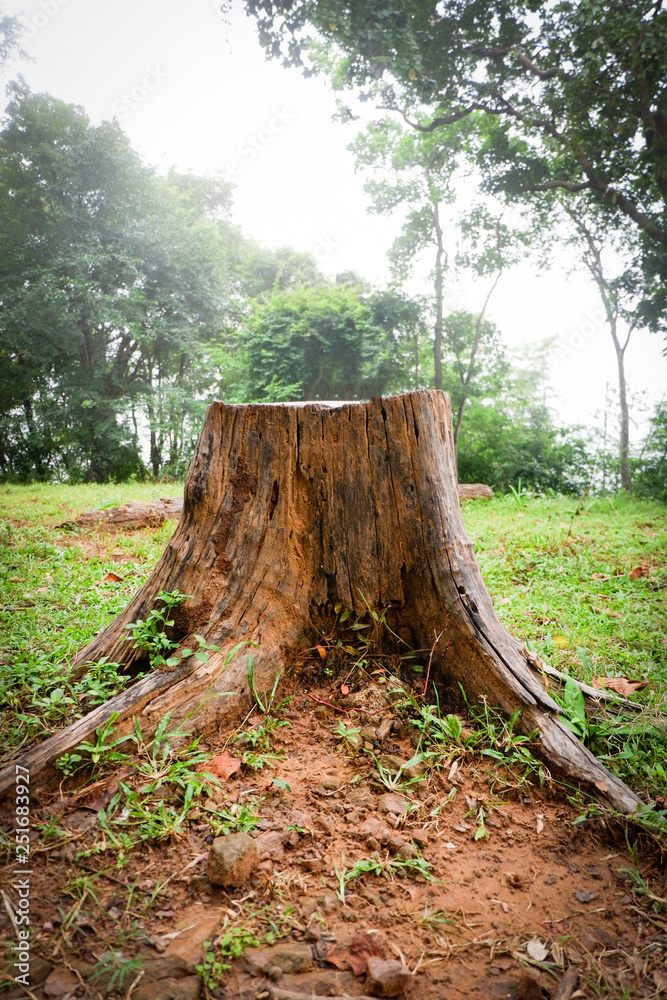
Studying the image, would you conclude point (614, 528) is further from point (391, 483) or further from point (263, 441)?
point (263, 441)

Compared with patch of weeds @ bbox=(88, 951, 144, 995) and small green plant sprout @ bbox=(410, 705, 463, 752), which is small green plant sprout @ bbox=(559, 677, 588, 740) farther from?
patch of weeds @ bbox=(88, 951, 144, 995)

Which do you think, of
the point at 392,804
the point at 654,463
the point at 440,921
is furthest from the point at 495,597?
the point at 654,463

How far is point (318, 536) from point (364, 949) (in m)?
1.33

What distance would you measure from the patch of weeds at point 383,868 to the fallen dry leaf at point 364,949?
149mm

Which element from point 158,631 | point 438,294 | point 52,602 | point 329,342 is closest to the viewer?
point 158,631

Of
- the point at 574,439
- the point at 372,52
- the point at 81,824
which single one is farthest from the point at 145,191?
the point at 81,824

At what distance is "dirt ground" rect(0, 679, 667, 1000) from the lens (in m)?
1.10

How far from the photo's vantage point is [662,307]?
8.82 metres

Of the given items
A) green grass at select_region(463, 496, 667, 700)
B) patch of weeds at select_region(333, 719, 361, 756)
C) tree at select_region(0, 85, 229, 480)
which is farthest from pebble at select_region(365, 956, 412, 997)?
tree at select_region(0, 85, 229, 480)

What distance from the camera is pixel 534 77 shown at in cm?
819

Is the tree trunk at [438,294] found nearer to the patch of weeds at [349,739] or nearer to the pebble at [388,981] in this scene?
the patch of weeds at [349,739]

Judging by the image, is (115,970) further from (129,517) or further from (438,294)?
(438,294)

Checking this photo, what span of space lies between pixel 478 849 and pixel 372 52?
364 inches

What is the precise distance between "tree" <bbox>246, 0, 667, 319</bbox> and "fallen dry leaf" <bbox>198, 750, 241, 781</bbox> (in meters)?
8.59
